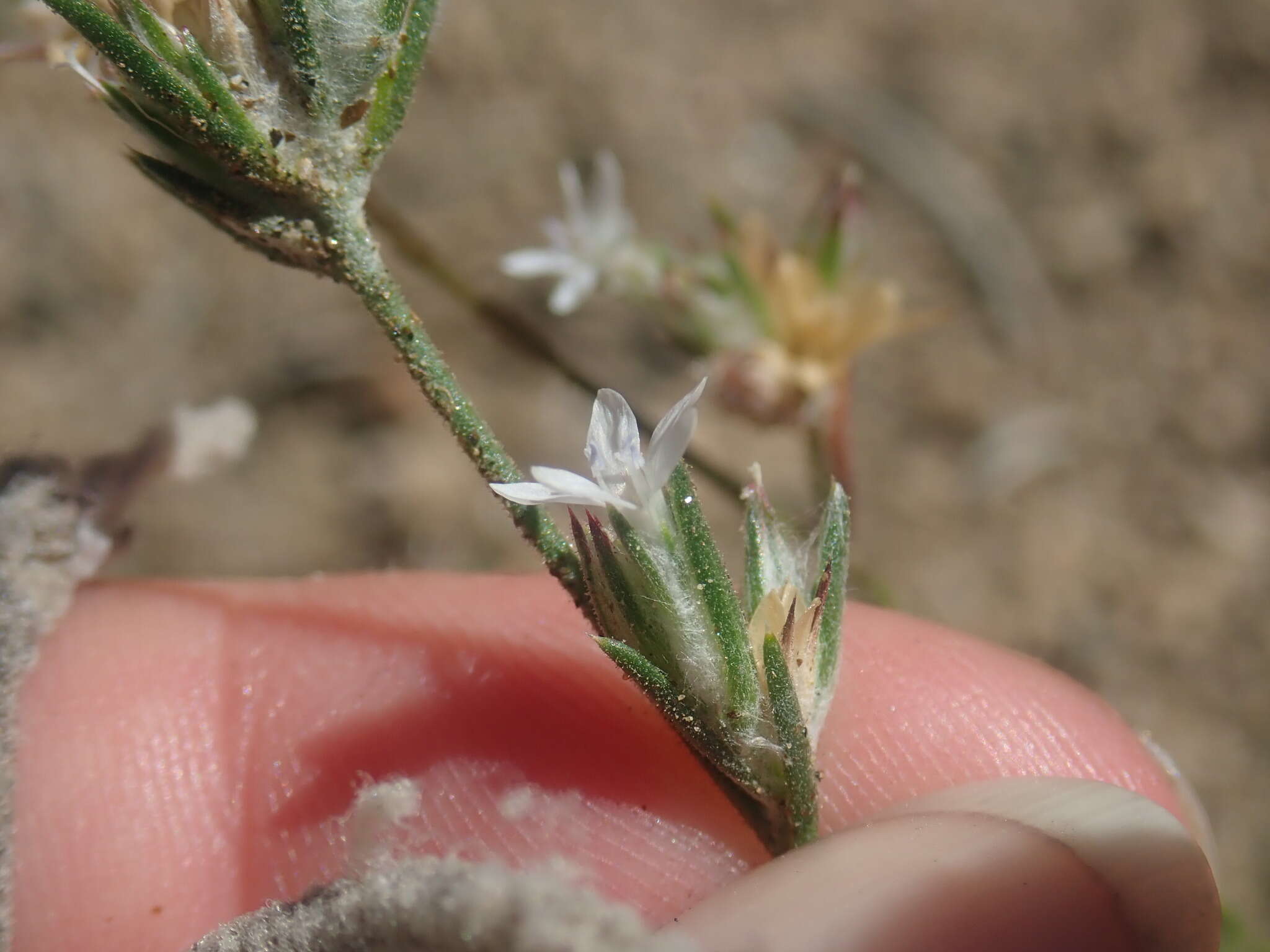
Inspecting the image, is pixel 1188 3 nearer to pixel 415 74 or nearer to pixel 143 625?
pixel 415 74

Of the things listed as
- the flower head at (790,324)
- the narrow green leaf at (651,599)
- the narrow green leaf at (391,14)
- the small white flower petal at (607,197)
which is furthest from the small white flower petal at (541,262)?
the narrow green leaf at (651,599)

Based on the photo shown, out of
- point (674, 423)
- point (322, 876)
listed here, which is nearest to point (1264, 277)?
point (674, 423)

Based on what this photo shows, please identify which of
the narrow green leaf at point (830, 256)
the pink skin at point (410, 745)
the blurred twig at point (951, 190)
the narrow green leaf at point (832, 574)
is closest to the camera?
the narrow green leaf at point (832, 574)

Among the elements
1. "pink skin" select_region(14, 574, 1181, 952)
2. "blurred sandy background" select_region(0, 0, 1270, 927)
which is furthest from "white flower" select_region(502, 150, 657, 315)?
"blurred sandy background" select_region(0, 0, 1270, 927)

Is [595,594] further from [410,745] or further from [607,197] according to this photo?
[607,197]

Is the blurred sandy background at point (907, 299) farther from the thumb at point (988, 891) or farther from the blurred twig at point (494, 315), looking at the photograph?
the thumb at point (988, 891)
